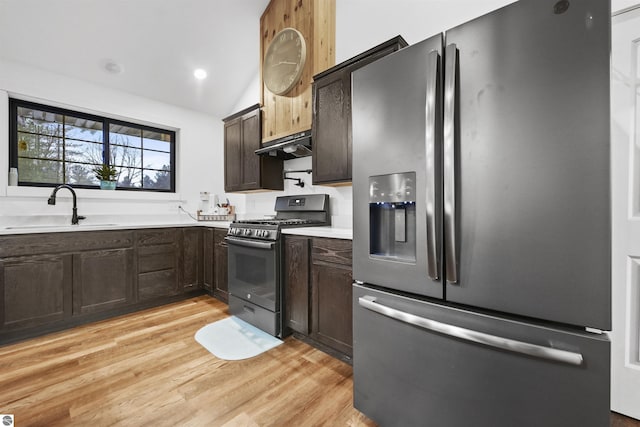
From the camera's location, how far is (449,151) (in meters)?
1.01

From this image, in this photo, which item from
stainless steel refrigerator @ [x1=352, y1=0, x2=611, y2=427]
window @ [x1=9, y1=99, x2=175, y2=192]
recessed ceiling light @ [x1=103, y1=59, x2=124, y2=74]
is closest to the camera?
stainless steel refrigerator @ [x1=352, y1=0, x2=611, y2=427]

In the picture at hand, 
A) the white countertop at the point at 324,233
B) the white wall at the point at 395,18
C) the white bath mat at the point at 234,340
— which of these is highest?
the white wall at the point at 395,18

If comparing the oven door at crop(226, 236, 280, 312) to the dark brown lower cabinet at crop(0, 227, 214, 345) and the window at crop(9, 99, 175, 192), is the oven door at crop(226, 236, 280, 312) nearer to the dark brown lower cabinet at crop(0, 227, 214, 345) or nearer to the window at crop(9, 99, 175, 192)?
the dark brown lower cabinet at crop(0, 227, 214, 345)

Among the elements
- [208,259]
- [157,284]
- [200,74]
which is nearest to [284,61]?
[200,74]

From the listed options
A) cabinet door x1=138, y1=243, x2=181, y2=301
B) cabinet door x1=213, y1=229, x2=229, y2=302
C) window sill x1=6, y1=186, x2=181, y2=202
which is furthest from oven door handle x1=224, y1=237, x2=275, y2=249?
window sill x1=6, y1=186, x2=181, y2=202

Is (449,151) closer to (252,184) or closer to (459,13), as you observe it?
(459,13)

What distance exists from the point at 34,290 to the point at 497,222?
3.30 m

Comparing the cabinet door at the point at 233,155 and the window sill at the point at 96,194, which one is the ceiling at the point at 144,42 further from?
the window sill at the point at 96,194

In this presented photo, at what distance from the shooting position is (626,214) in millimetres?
1432

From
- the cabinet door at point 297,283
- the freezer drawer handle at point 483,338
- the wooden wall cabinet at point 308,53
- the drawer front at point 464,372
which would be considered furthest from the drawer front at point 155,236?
the freezer drawer handle at point 483,338

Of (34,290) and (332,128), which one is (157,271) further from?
(332,128)

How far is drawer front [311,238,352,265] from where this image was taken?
5.92ft

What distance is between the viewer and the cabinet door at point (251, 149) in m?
3.08

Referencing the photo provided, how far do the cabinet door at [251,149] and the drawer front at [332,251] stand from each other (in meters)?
1.39
